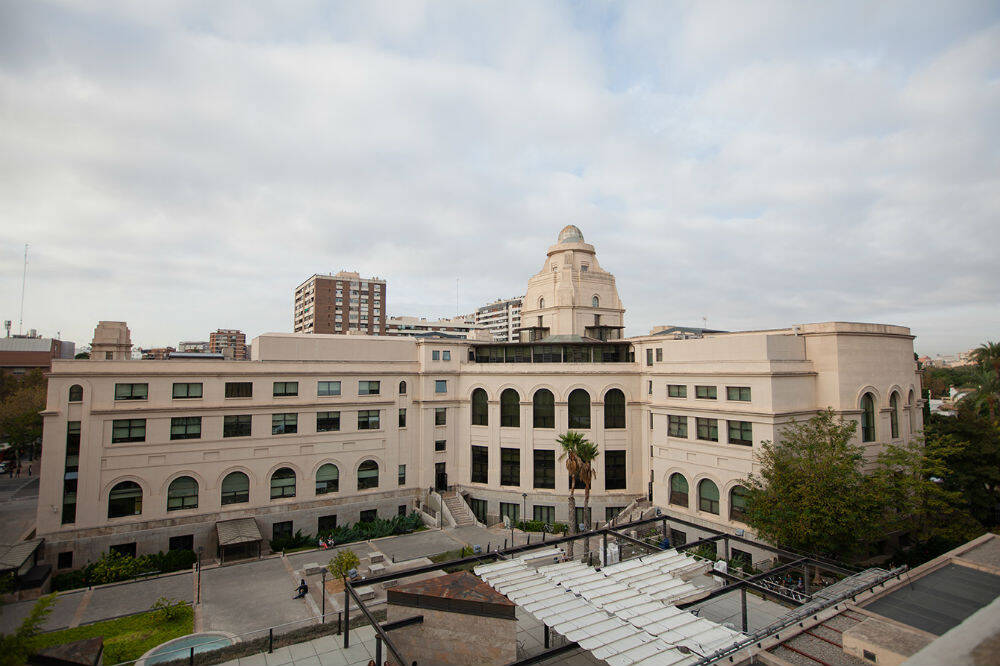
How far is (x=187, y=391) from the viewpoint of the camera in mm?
40344

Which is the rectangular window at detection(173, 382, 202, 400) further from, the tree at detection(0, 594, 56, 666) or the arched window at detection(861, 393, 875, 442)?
the arched window at detection(861, 393, 875, 442)

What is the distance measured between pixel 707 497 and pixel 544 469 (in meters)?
14.3

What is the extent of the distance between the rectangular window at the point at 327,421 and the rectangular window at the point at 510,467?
15.3 metres

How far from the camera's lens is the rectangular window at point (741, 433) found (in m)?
37.0

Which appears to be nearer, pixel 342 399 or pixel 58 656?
pixel 58 656

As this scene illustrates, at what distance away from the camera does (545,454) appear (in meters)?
47.9

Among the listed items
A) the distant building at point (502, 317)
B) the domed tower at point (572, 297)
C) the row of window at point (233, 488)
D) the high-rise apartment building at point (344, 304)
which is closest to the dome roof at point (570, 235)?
the domed tower at point (572, 297)

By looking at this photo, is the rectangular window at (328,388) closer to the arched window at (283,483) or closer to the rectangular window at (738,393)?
the arched window at (283,483)

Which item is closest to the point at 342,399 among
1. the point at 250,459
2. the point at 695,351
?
the point at 250,459

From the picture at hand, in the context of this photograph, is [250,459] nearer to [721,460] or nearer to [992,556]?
[721,460]

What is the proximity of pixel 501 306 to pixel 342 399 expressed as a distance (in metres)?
128

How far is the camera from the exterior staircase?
46500mm

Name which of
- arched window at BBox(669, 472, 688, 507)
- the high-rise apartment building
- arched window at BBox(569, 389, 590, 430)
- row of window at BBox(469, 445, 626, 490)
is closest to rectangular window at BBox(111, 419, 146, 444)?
row of window at BBox(469, 445, 626, 490)

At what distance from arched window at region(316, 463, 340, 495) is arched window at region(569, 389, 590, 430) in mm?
21220
